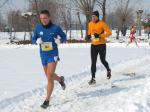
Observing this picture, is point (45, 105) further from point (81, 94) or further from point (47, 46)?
point (81, 94)

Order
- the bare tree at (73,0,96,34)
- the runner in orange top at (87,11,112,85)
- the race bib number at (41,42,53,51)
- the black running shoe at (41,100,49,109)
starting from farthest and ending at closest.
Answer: the bare tree at (73,0,96,34)
the runner in orange top at (87,11,112,85)
the race bib number at (41,42,53,51)
the black running shoe at (41,100,49,109)

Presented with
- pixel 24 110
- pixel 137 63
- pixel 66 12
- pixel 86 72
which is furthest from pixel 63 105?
pixel 66 12

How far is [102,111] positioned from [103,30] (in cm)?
335

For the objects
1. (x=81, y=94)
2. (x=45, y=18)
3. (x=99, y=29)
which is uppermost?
(x=45, y=18)

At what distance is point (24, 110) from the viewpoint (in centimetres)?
694

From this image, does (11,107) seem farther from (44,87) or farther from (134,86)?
(134,86)

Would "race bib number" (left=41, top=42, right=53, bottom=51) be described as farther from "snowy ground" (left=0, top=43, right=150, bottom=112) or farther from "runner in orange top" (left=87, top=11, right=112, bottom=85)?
"runner in orange top" (left=87, top=11, right=112, bottom=85)

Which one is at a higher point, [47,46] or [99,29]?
[99,29]

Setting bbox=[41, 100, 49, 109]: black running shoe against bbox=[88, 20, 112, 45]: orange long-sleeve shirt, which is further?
bbox=[88, 20, 112, 45]: orange long-sleeve shirt

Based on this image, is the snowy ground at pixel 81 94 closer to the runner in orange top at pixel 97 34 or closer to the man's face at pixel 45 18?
the runner in orange top at pixel 97 34

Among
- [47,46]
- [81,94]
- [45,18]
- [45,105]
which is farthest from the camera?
[81,94]

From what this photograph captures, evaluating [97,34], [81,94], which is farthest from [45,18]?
[97,34]

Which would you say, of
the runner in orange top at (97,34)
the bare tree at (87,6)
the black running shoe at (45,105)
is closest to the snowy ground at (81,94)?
the black running shoe at (45,105)

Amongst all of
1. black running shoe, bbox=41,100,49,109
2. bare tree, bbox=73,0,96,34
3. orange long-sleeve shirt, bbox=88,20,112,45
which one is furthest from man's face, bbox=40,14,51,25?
bare tree, bbox=73,0,96,34
